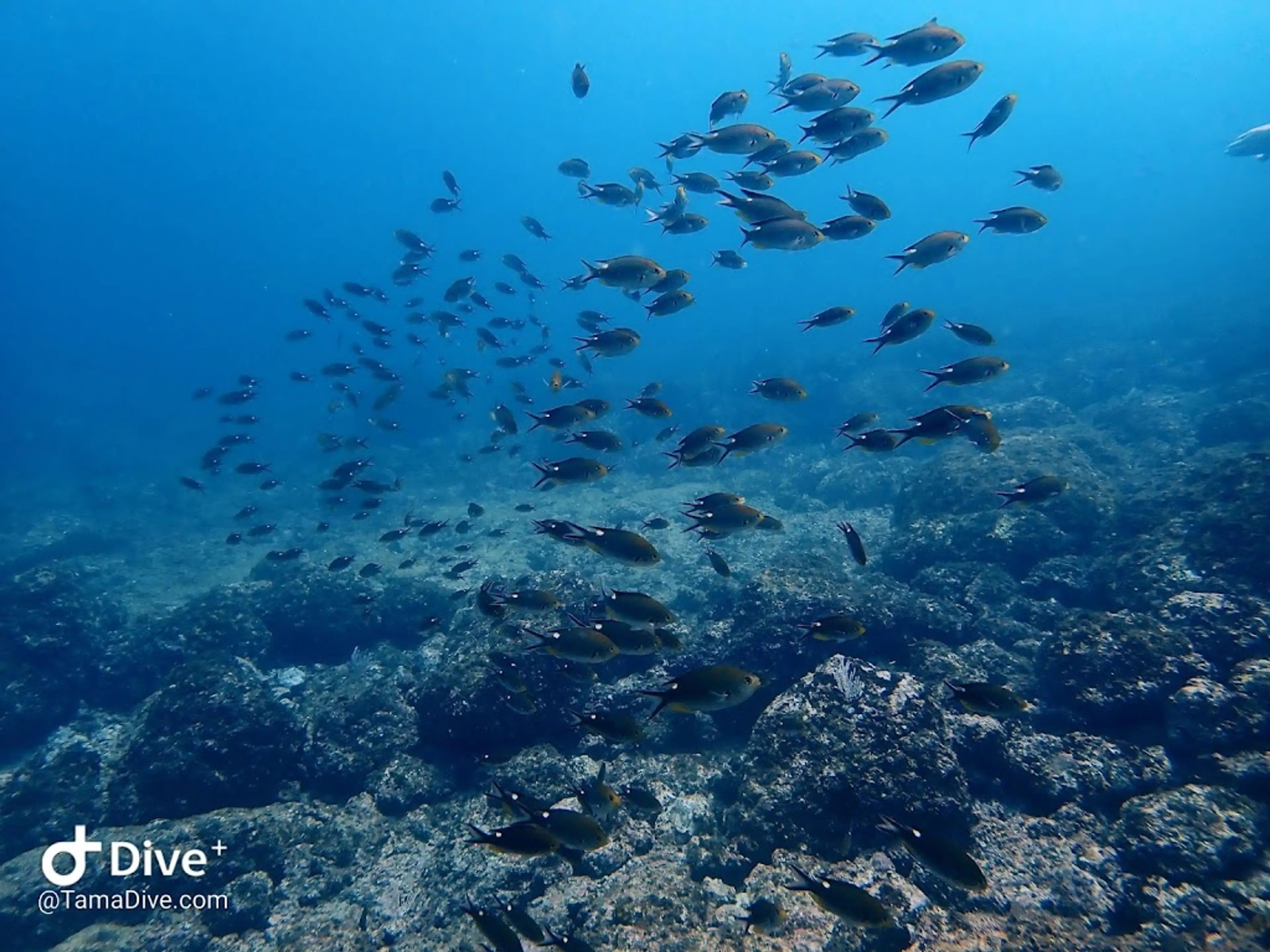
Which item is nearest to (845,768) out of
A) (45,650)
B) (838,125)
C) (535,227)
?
(838,125)

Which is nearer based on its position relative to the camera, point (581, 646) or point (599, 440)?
point (581, 646)

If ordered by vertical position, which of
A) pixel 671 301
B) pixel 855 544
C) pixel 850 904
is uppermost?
pixel 671 301

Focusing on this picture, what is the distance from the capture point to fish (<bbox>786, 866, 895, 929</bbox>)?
3596mm

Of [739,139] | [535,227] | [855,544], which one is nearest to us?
[855,544]

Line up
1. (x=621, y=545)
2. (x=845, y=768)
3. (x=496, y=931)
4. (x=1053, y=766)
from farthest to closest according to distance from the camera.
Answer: (x=1053, y=766) < (x=845, y=768) < (x=621, y=545) < (x=496, y=931)

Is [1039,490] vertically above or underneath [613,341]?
underneath

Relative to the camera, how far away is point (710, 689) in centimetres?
432

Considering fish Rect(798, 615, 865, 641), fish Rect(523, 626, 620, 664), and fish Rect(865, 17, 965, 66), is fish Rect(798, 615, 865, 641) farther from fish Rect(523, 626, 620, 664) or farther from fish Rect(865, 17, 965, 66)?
fish Rect(865, 17, 965, 66)

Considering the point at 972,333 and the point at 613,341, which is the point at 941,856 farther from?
the point at 972,333

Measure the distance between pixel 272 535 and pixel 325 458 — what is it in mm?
17139

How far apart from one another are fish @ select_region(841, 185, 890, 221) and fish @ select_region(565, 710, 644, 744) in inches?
238

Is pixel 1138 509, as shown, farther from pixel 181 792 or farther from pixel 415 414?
pixel 415 414

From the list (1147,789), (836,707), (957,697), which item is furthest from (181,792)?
(1147,789)

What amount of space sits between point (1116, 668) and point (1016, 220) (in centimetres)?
532
